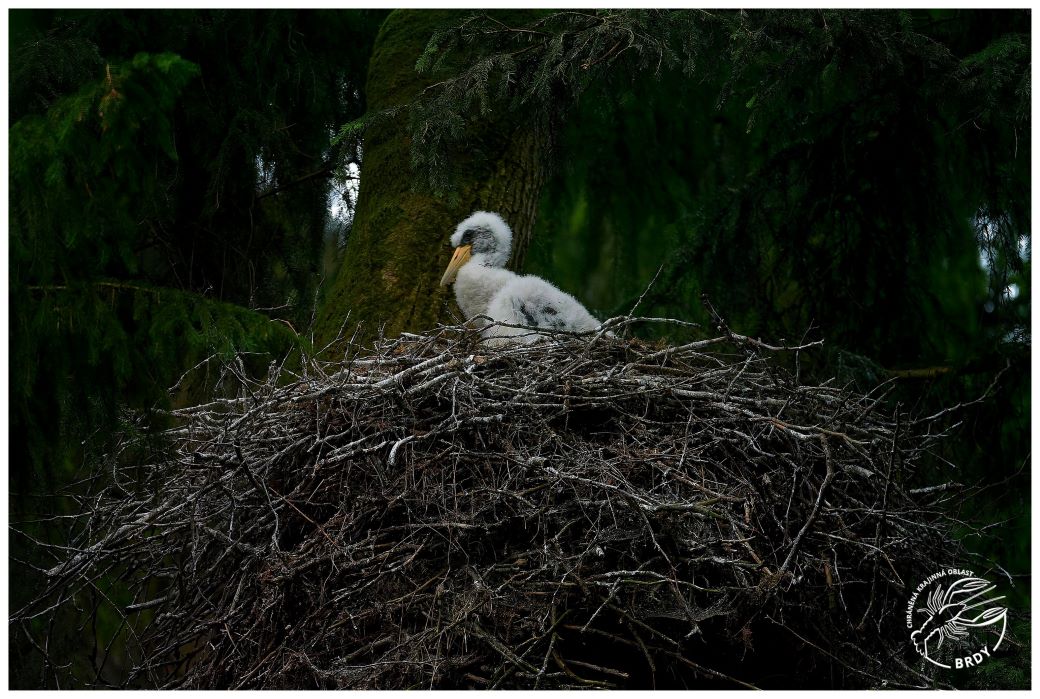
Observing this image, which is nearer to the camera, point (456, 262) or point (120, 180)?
point (120, 180)

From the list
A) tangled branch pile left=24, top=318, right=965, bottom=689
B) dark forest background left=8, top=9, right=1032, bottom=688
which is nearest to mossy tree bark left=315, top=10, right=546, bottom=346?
dark forest background left=8, top=9, right=1032, bottom=688

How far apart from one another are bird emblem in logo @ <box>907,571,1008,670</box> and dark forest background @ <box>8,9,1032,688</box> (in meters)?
0.30

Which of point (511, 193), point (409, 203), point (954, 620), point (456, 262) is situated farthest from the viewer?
point (511, 193)

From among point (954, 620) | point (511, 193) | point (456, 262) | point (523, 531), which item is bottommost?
point (954, 620)

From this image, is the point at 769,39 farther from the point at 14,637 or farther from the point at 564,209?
A: the point at 14,637

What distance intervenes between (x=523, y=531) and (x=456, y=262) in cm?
179

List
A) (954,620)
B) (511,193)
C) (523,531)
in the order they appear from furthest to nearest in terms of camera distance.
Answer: (511,193), (954,620), (523,531)

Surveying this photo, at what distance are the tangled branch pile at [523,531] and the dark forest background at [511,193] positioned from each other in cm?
32

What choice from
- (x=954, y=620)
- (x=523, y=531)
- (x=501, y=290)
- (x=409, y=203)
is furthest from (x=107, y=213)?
(x=954, y=620)

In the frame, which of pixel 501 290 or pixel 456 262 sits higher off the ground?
pixel 456 262

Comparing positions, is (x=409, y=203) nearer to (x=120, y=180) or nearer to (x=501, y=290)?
(x=501, y=290)

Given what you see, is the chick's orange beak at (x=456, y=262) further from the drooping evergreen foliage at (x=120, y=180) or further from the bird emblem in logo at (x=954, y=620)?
the bird emblem in logo at (x=954, y=620)

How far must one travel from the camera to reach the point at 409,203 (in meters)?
4.81

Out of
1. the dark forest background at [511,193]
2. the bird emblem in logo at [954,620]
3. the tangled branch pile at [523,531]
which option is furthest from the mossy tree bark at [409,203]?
the bird emblem in logo at [954,620]
